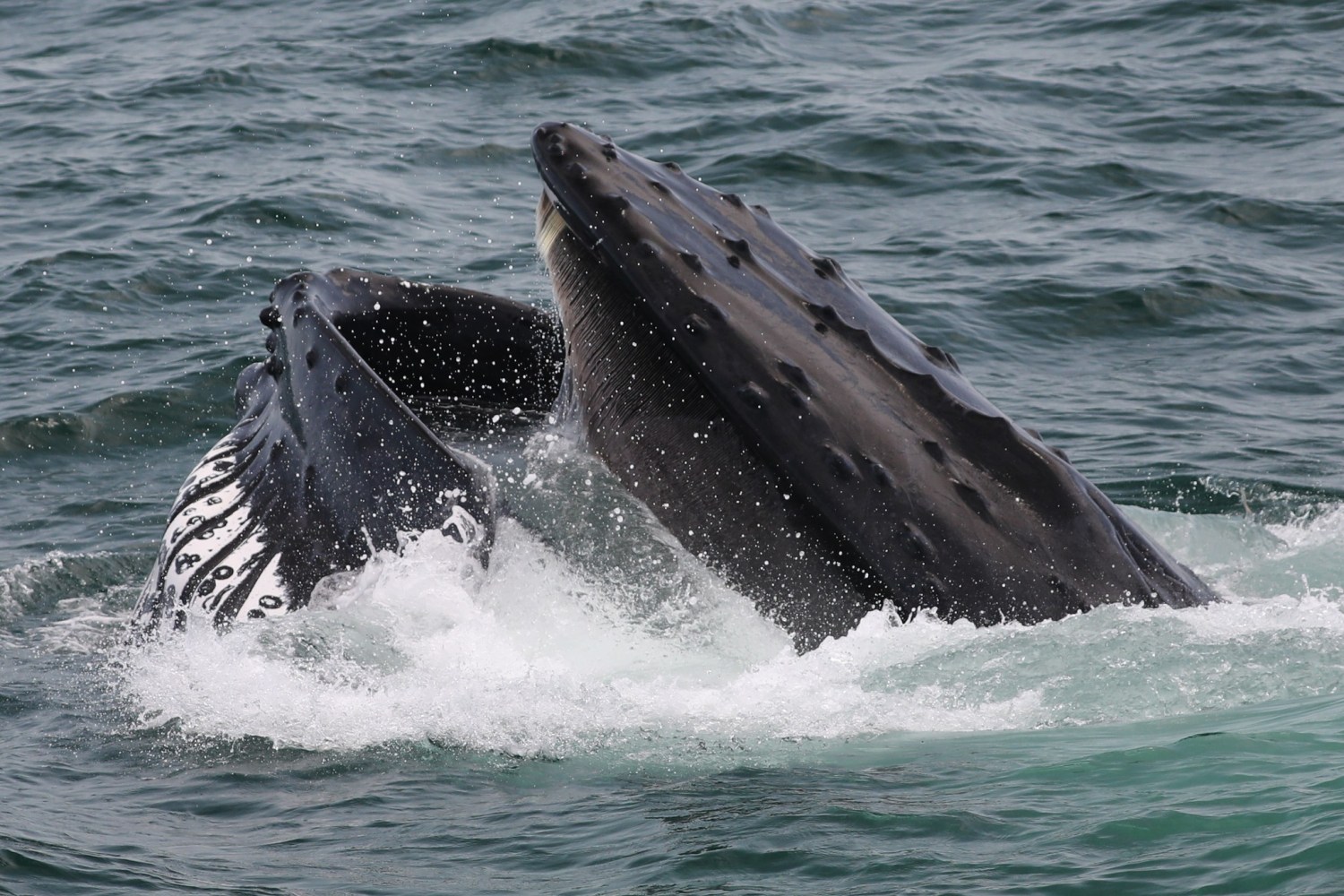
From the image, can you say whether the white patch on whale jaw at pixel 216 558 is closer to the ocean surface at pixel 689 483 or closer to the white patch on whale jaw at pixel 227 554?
the white patch on whale jaw at pixel 227 554

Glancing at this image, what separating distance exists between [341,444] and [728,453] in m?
1.36

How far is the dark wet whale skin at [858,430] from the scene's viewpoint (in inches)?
227

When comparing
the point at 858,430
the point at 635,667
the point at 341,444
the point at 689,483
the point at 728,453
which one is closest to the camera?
the point at 858,430

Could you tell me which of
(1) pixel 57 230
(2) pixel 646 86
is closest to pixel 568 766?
(1) pixel 57 230

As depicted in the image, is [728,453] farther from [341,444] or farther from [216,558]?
[216,558]

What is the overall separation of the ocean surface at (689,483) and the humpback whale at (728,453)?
6.6 inches

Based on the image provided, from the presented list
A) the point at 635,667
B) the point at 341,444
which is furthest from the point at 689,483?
the point at 341,444

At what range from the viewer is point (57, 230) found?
1691 cm

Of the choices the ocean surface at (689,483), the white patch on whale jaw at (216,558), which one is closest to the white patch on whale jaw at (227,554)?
the white patch on whale jaw at (216,558)

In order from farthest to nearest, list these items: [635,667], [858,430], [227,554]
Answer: [635,667] < [227,554] < [858,430]

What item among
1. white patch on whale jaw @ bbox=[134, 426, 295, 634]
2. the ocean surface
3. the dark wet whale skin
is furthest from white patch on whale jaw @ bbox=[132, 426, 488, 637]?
the dark wet whale skin

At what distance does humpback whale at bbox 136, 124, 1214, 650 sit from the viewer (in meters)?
5.80

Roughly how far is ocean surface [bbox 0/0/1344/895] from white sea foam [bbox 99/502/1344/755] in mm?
18

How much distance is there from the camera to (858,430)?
5.84 meters
